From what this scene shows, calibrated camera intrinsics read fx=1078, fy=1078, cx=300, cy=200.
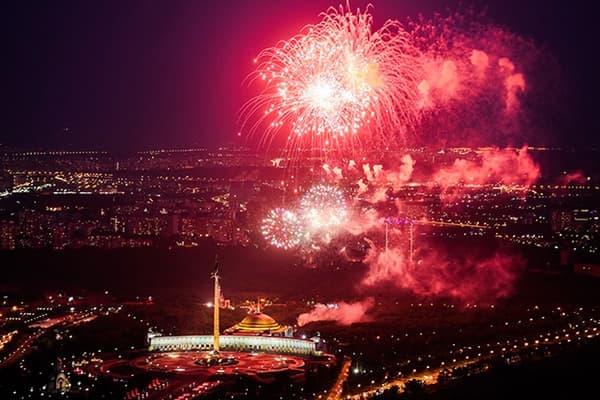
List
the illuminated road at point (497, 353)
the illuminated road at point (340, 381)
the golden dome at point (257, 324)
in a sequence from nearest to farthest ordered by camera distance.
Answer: the illuminated road at point (340, 381) → the illuminated road at point (497, 353) → the golden dome at point (257, 324)

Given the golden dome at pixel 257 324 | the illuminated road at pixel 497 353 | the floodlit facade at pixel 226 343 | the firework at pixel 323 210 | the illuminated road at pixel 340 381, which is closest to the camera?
the illuminated road at pixel 340 381

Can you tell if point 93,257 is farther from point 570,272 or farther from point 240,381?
point 240,381

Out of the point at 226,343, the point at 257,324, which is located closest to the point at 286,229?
the point at 257,324

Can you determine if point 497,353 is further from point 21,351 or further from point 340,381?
point 21,351

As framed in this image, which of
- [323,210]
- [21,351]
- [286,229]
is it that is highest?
[323,210]

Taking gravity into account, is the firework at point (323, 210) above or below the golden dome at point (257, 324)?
above

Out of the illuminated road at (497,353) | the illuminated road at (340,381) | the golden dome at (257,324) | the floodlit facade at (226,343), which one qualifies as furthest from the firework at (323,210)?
the illuminated road at (340,381)

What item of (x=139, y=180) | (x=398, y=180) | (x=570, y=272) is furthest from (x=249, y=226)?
(x=139, y=180)

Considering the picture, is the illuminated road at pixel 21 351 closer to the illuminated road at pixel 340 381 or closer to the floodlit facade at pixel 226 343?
the floodlit facade at pixel 226 343
